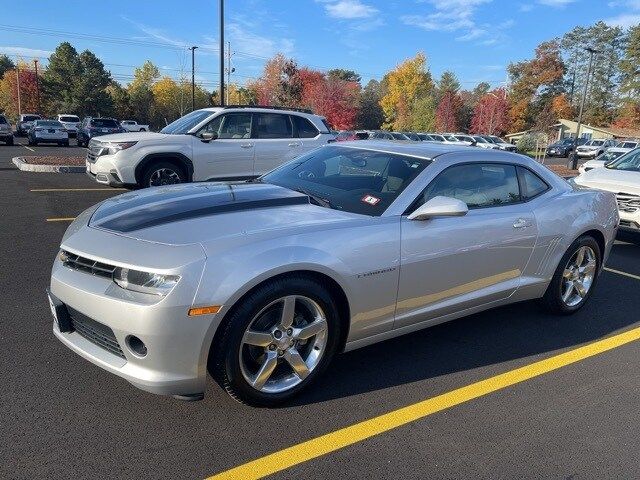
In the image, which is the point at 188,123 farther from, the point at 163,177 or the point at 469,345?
the point at 469,345

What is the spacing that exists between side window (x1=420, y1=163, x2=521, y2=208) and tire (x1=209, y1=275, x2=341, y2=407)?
1154mm

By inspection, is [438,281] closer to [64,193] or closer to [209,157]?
[209,157]

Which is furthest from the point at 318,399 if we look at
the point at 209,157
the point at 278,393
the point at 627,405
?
the point at 209,157

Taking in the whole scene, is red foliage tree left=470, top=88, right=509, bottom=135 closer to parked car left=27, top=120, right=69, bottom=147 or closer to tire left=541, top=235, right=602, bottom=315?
parked car left=27, top=120, right=69, bottom=147

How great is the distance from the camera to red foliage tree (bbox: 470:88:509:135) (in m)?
65.6

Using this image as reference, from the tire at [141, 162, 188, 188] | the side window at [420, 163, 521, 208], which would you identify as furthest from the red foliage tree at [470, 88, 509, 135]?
the side window at [420, 163, 521, 208]

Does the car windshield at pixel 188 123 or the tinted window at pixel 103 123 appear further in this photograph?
the tinted window at pixel 103 123

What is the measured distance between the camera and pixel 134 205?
10.8 feet

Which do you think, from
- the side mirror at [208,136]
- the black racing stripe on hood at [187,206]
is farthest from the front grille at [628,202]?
the side mirror at [208,136]

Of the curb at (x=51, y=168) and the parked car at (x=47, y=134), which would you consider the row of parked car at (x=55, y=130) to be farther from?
the curb at (x=51, y=168)

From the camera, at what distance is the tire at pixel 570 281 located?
4449 millimetres

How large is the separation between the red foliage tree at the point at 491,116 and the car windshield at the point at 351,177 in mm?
65148

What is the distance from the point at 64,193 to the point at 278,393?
8588 millimetres

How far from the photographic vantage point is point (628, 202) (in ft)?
23.5
